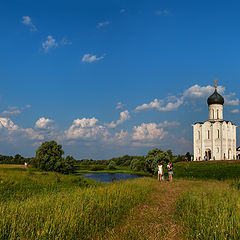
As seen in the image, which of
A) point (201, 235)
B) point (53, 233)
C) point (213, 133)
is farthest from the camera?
point (213, 133)

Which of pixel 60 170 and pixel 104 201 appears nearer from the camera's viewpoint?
pixel 104 201

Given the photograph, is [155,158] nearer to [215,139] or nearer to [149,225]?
[215,139]

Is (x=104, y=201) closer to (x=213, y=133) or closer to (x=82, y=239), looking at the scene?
(x=82, y=239)

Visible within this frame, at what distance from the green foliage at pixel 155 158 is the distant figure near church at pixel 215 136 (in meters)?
12.0

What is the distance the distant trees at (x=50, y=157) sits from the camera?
5812cm

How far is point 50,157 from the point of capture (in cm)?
5881

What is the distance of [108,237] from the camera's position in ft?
22.6

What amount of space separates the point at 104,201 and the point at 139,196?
349 cm

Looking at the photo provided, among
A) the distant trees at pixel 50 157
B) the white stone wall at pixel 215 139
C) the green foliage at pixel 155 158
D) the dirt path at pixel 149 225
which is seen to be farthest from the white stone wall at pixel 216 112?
the dirt path at pixel 149 225

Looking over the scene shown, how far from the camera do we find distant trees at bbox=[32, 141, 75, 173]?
58125mm

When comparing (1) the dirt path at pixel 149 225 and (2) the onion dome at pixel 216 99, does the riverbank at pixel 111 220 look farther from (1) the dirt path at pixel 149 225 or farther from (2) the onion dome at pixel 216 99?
(2) the onion dome at pixel 216 99

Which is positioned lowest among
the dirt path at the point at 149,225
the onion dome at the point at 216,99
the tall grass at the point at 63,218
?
the dirt path at the point at 149,225

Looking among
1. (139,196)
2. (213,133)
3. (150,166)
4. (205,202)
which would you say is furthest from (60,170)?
(205,202)

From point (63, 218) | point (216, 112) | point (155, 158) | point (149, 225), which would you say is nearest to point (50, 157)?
point (155, 158)
